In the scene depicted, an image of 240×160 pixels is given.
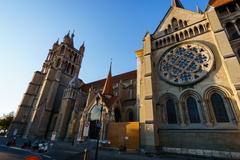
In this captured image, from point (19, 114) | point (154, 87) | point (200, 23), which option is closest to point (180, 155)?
point (154, 87)

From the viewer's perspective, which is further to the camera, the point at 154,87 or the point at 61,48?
the point at 61,48

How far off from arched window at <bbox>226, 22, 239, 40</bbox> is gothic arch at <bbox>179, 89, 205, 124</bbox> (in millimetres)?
8110

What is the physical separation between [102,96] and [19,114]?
980 inches

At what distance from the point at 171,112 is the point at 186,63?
6.18 meters

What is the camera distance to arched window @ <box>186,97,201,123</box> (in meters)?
14.0

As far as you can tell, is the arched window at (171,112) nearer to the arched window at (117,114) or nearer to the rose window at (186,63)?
the rose window at (186,63)

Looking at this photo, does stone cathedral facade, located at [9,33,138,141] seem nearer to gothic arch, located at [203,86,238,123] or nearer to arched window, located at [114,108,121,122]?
arched window, located at [114,108,121,122]

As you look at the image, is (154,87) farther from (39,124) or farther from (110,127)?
(39,124)

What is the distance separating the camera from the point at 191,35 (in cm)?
1756

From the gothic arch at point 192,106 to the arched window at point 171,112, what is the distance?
3.61 feet

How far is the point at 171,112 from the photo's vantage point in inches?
613

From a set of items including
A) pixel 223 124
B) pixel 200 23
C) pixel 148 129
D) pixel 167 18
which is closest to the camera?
pixel 223 124

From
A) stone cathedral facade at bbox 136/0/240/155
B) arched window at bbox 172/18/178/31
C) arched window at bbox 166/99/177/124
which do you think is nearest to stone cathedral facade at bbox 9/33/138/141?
stone cathedral facade at bbox 136/0/240/155

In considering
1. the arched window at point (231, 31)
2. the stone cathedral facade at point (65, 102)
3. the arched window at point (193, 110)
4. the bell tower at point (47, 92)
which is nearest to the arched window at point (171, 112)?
the arched window at point (193, 110)
